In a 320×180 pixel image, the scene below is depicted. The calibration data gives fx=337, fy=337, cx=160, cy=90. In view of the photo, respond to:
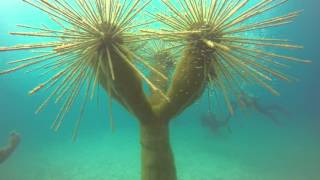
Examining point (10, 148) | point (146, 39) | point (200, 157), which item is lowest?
point (200, 157)

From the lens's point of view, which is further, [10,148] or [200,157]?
[200,157]

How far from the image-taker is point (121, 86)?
Result: 83.4 inches

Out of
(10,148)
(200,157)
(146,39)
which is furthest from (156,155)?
(200,157)

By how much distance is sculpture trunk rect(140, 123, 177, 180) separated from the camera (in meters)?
2.39

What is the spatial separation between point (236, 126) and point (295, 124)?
3.58m

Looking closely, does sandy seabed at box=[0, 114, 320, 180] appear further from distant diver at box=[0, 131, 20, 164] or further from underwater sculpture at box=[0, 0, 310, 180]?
underwater sculpture at box=[0, 0, 310, 180]

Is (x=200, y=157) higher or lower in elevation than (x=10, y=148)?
lower

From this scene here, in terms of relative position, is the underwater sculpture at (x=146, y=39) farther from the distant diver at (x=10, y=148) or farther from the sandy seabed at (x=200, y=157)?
the sandy seabed at (x=200, y=157)

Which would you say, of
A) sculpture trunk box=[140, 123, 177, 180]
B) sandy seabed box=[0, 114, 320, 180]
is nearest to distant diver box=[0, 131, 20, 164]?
sandy seabed box=[0, 114, 320, 180]

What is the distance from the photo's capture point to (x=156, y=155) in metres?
2.39

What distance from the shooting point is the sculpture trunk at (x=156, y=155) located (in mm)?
2393

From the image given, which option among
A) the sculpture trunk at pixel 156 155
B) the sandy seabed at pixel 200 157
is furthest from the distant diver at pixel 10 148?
the sculpture trunk at pixel 156 155

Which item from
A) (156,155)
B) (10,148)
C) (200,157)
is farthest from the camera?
(200,157)

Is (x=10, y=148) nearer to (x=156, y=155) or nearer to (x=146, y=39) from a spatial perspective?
(x=156, y=155)
